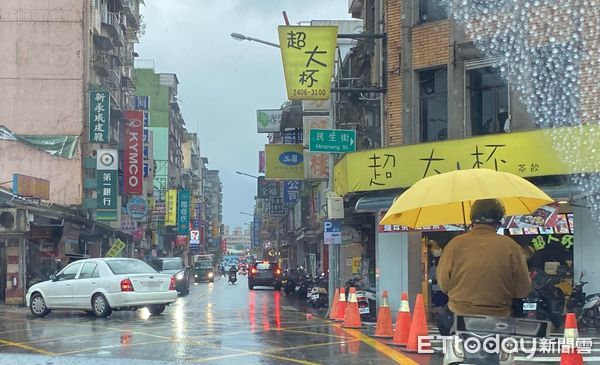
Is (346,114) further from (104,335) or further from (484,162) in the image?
(104,335)

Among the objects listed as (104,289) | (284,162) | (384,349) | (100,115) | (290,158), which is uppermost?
(100,115)

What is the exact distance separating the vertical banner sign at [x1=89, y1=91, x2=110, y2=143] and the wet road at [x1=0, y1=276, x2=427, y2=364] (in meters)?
17.6

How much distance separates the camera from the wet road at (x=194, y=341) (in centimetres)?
1034

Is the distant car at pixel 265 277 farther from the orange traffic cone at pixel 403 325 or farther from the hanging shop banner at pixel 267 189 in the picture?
the orange traffic cone at pixel 403 325

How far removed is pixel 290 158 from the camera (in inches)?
1175

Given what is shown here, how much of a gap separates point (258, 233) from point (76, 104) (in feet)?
247

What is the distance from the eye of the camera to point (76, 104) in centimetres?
3691

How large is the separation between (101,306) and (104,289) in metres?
0.40

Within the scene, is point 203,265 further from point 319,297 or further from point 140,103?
point 319,297

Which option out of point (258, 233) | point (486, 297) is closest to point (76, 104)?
point (486, 297)

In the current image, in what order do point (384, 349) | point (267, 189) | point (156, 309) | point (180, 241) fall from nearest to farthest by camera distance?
1. point (384, 349)
2. point (156, 309)
3. point (267, 189)
4. point (180, 241)

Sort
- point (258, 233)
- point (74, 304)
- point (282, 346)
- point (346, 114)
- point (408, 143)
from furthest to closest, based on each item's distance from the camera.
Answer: point (258, 233)
point (346, 114)
point (408, 143)
point (74, 304)
point (282, 346)

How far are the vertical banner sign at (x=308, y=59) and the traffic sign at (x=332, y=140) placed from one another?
2.81 ft

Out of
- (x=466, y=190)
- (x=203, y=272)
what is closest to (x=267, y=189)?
(x=203, y=272)
